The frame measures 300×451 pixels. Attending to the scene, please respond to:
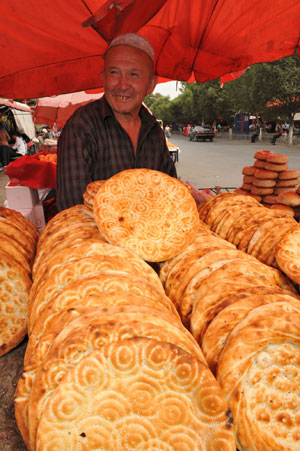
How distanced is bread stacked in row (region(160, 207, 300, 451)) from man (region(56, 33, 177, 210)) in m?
2.08

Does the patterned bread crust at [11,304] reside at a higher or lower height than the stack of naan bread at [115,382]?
lower

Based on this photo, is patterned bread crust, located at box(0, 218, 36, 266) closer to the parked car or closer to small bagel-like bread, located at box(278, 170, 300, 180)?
small bagel-like bread, located at box(278, 170, 300, 180)

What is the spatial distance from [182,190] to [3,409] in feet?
4.44

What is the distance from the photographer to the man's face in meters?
2.96

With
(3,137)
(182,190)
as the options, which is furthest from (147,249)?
(3,137)

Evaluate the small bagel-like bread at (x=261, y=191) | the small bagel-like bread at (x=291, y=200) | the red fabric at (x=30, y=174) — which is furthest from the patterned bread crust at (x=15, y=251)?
the small bagel-like bread at (x=261, y=191)

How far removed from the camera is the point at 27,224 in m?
2.33

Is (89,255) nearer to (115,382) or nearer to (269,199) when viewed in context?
(115,382)

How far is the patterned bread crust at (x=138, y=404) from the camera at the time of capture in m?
0.69

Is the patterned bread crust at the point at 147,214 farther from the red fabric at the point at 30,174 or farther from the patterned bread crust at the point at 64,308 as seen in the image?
the red fabric at the point at 30,174

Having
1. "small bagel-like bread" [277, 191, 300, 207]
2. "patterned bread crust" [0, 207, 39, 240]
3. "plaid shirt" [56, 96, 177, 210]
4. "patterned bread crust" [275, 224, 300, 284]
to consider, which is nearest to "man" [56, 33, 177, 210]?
"plaid shirt" [56, 96, 177, 210]

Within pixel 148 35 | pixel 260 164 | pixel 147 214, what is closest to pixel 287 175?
pixel 260 164

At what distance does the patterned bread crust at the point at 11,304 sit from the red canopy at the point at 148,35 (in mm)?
2191

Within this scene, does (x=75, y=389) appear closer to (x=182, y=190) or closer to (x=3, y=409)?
(x=3, y=409)
